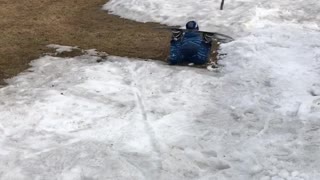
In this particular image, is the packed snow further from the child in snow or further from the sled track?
the child in snow

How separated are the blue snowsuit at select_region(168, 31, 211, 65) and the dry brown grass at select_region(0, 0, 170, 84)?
73 centimetres

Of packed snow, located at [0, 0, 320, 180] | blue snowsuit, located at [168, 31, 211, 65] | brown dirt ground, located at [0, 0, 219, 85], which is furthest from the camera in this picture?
brown dirt ground, located at [0, 0, 219, 85]

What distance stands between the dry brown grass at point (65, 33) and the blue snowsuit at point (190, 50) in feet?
2.39

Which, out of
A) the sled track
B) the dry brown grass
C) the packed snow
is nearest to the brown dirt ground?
the dry brown grass

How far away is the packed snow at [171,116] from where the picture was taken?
6.71 metres

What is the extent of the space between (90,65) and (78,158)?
3948 mm

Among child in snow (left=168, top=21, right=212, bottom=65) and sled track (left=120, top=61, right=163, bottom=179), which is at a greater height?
child in snow (left=168, top=21, right=212, bottom=65)

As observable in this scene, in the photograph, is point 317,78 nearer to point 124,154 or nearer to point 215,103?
point 215,103

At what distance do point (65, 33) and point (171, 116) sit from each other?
6.02 m

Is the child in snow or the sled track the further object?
the child in snow

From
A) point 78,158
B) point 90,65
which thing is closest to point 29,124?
point 78,158

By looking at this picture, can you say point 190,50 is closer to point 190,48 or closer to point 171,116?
point 190,48

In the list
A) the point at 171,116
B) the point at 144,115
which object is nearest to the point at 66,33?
the point at 144,115

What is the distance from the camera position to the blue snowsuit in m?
10.4
